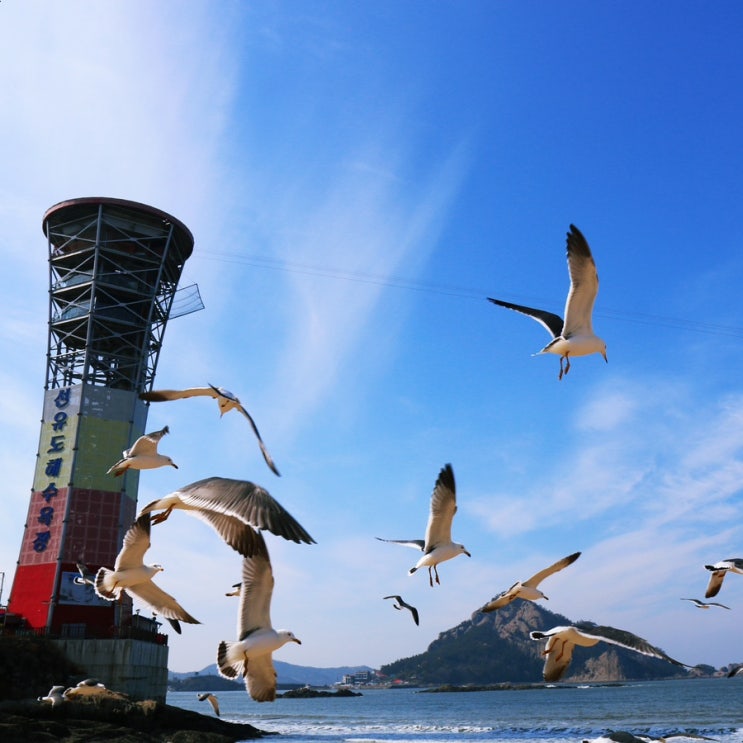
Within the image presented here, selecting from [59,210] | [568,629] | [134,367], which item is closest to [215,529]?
[568,629]

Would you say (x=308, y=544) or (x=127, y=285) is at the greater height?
(x=127, y=285)

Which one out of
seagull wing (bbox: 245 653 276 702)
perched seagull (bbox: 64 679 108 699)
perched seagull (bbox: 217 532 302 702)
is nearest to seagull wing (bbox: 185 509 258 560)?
perched seagull (bbox: 217 532 302 702)

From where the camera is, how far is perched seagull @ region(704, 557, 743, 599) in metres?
11.9

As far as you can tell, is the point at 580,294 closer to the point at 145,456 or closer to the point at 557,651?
the point at 557,651

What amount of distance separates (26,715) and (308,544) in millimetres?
25890

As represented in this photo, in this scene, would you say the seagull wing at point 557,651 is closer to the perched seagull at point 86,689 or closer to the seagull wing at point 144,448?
the seagull wing at point 144,448

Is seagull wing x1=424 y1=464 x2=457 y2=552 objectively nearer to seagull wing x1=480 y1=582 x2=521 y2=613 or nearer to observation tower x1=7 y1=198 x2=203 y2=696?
seagull wing x1=480 y1=582 x2=521 y2=613

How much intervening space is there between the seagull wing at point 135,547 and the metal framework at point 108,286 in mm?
42032

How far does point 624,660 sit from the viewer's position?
7377 inches

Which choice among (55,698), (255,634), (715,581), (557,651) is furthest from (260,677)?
(55,698)

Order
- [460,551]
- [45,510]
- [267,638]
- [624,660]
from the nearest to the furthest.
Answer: [267,638] < [460,551] < [45,510] < [624,660]

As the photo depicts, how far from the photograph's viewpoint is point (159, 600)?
39.9 ft

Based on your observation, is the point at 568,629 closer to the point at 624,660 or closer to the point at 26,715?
the point at 26,715

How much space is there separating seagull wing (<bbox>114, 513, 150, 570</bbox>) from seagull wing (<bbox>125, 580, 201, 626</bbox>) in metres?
0.35
